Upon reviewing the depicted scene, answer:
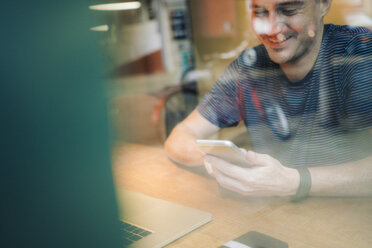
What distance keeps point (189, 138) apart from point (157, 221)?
0.54 metres

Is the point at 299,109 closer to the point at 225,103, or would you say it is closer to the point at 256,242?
the point at 225,103

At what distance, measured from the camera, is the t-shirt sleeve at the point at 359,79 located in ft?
3.18

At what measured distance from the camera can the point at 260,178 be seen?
91 centimetres

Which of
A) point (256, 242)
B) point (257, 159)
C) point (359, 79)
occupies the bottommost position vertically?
point (256, 242)

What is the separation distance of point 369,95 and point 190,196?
1.92 ft

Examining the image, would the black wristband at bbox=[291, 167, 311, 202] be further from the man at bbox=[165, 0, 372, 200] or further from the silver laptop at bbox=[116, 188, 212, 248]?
the silver laptop at bbox=[116, 188, 212, 248]

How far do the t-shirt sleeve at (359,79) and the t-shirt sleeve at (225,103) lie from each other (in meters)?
0.44

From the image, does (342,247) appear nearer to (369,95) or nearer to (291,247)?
(291,247)

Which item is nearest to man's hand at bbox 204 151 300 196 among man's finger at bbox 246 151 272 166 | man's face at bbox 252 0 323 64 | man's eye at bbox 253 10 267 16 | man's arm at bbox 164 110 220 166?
man's finger at bbox 246 151 272 166

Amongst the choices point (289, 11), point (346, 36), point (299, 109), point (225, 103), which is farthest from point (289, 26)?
point (225, 103)

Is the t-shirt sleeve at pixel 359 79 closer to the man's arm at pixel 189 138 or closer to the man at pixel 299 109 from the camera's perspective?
the man at pixel 299 109

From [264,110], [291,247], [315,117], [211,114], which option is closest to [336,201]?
[291,247]

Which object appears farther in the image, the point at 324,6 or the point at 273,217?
the point at 324,6

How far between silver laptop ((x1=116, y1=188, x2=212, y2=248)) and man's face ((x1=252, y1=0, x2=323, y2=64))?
0.61m
